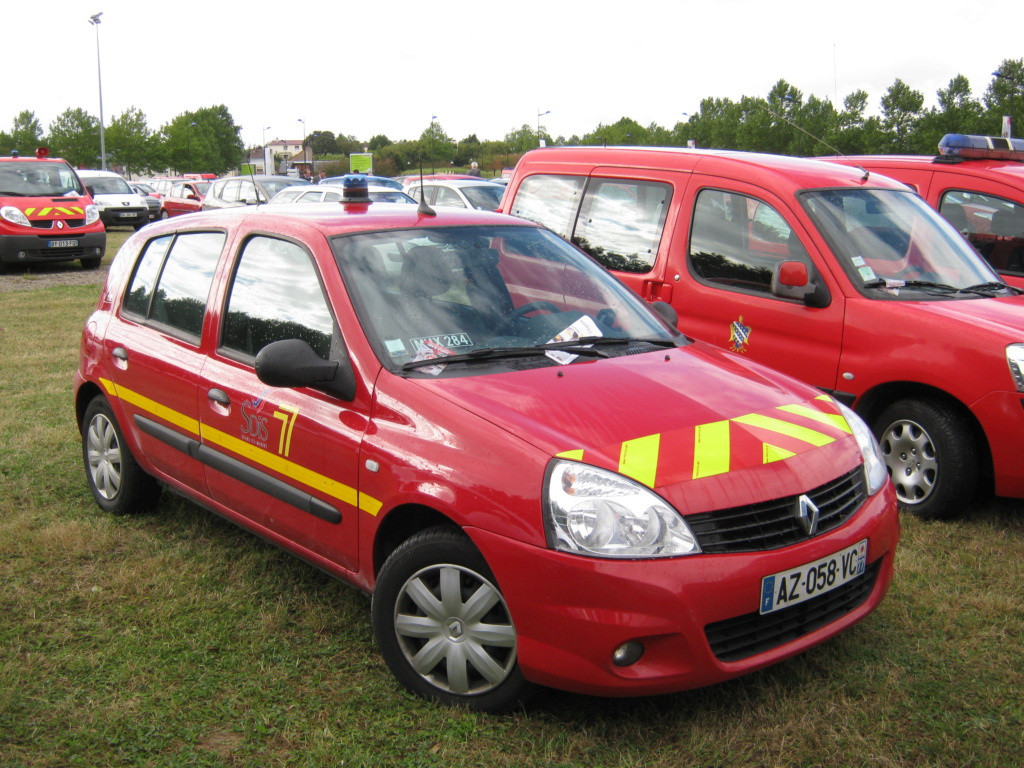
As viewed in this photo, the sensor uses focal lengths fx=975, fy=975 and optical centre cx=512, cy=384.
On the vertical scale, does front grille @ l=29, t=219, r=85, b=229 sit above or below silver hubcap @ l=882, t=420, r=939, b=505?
above

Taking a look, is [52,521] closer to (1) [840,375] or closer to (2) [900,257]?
(1) [840,375]

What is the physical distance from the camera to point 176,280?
4402mm

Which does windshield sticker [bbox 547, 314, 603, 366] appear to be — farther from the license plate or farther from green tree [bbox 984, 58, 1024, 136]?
green tree [bbox 984, 58, 1024, 136]

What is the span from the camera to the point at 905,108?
33.6m

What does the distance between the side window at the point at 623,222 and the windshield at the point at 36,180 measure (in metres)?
13.4

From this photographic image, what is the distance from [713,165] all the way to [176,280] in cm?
314

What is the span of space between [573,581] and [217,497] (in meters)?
1.96

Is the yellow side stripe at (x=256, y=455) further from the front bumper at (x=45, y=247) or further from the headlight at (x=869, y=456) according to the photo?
the front bumper at (x=45, y=247)

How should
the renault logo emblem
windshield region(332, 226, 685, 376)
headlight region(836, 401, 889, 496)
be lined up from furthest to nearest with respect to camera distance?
windshield region(332, 226, 685, 376) → headlight region(836, 401, 889, 496) → the renault logo emblem

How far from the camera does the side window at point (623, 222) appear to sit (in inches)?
236

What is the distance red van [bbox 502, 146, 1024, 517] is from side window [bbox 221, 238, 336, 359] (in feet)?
8.42

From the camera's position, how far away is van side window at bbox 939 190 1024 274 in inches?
251


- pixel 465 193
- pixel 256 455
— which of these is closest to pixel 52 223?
pixel 465 193

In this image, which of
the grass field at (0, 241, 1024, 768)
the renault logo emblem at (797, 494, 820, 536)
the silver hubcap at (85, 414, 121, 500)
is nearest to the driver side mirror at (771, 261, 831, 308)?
the grass field at (0, 241, 1024, 768)
